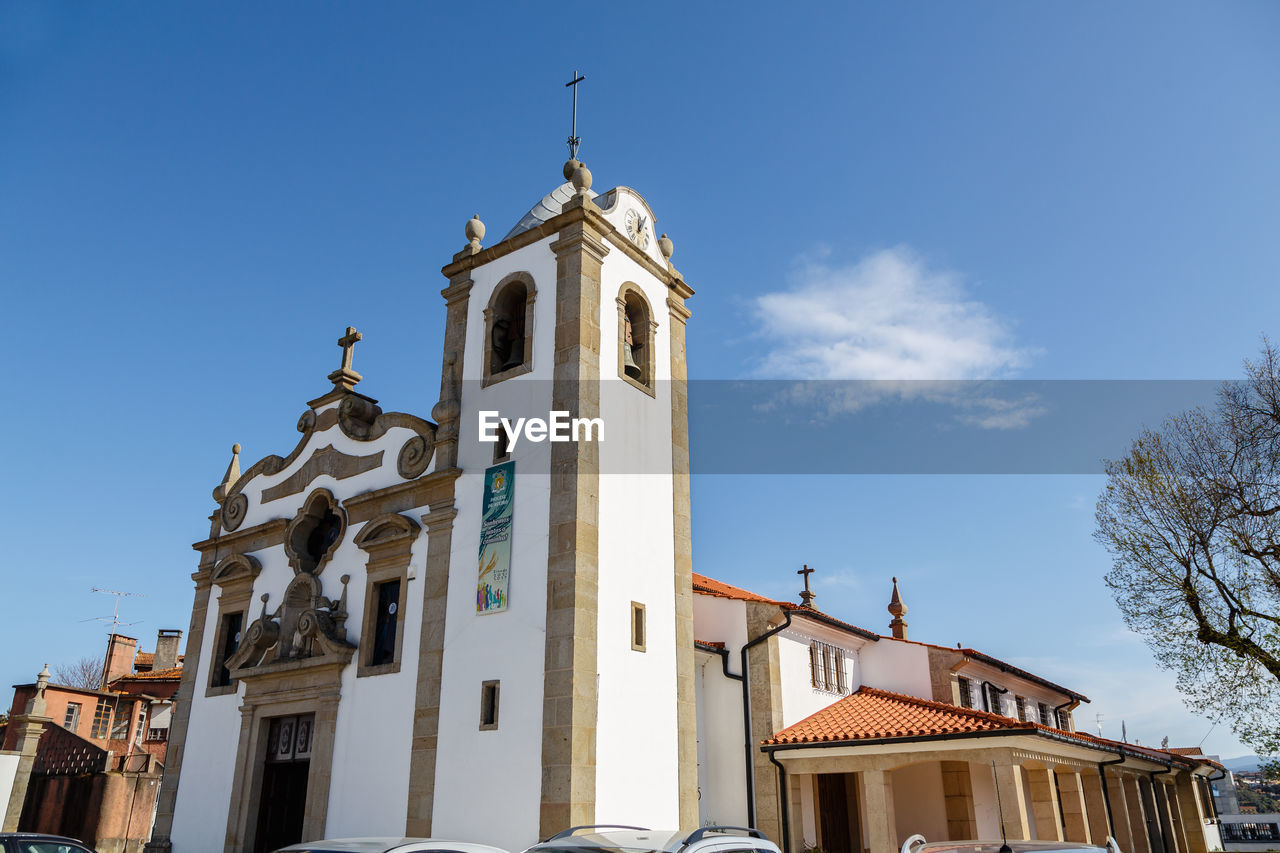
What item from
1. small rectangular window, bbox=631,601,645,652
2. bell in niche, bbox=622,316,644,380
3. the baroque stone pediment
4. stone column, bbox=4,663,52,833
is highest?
bell in niche, bbox=622,316,644,380

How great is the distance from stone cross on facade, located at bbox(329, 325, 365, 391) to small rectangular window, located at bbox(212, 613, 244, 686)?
5540 mm

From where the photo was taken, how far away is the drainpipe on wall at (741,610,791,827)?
1977 centimetres

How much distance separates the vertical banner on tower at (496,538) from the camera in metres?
15.7

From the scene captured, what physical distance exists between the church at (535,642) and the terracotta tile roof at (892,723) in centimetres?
10

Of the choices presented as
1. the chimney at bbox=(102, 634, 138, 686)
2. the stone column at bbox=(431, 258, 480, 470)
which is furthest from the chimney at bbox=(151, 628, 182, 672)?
the stone column at bbox=(431, 258, 480, 470)

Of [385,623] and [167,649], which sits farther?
[167,649]

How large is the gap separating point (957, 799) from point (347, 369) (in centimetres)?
1718

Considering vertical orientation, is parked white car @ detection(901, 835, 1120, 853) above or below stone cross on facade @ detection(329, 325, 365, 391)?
below

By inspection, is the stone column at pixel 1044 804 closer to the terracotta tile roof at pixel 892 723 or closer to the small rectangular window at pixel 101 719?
the terracotta tile roof at pixel 892 723

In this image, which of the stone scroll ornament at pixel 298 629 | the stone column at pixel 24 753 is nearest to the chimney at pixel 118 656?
the stone column at pixel 24 753

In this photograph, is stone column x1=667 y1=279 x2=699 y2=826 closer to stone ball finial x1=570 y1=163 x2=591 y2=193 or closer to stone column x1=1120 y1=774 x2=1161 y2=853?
stone ball finial x1=570 y1=163 x2=591 y2=193

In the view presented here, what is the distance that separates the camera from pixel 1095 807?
21.9m

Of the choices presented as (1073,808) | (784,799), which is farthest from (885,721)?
(1073,808)

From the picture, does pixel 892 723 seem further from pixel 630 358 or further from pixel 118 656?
pixel 118 656
